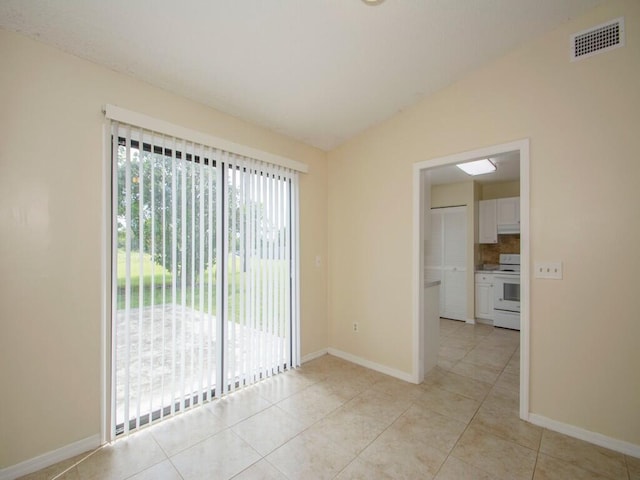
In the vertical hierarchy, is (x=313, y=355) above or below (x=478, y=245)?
below

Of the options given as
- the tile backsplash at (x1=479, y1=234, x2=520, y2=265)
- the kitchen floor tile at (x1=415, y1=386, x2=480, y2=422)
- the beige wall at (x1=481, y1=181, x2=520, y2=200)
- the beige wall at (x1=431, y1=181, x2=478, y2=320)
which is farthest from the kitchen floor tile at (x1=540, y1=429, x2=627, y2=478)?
the beige wall at (x1=481, y1=181, x2=520, y2=200)

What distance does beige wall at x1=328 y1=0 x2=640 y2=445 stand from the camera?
191 cm

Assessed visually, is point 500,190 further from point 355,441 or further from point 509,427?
point 355,441

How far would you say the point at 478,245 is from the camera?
5.43 m

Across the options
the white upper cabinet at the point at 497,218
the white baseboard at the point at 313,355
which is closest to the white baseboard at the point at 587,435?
the white baseboard at the point at 313,355

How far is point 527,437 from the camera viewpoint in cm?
205

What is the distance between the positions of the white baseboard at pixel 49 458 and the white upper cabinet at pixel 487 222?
5.97m

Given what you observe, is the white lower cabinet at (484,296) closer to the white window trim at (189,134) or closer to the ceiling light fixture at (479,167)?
the ceiling light fixture at (479,167)

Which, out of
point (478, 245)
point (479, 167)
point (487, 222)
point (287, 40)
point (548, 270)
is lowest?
point (548, 270)

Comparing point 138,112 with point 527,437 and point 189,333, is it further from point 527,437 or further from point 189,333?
point 527,437

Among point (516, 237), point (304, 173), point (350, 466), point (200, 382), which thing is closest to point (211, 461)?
point (200, 382)

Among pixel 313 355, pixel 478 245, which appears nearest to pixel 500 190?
pixel 478 245

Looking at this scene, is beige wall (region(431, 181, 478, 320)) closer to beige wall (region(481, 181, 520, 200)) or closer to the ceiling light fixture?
beige wall (region(481, 181, 520, 200))

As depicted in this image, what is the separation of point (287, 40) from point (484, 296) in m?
5.07
